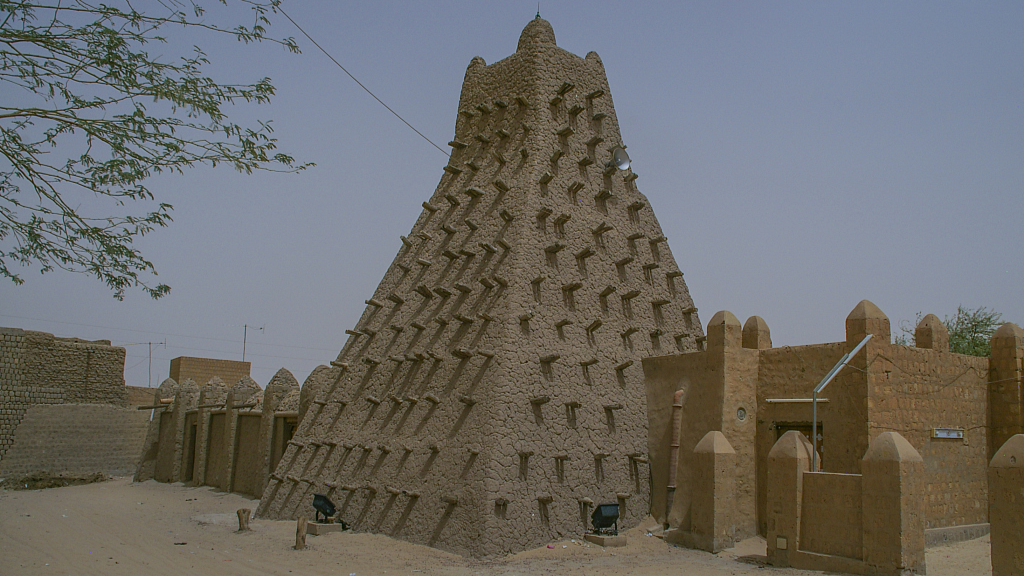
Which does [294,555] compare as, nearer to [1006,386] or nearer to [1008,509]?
[1008,509]

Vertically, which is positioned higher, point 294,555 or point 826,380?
point 826,380

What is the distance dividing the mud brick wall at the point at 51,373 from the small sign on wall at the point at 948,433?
78.9ft

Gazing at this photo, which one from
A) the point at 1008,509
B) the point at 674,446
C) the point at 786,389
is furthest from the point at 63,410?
the point at 1008,509

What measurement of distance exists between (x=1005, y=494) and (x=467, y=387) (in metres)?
7.45

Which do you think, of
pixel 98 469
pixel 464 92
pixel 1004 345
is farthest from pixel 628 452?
pixel 98 469

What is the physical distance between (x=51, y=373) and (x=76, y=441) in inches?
89.6

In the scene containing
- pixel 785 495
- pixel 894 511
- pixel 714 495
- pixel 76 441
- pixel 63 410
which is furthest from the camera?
pixel 76 441

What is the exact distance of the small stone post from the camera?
26.6 feet

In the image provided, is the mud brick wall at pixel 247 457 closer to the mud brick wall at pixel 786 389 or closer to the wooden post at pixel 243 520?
the wooden post at pixel 243 520

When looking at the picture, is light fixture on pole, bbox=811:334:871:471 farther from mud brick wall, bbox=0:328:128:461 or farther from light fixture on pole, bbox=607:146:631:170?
mud brick wall, bbox=0:328:128:461

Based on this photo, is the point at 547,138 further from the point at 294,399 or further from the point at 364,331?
the point at 294,399

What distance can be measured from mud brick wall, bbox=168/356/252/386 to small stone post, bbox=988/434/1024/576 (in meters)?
27.0

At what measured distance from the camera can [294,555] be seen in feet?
36.3

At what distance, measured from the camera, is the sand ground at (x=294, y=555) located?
10.1 m
